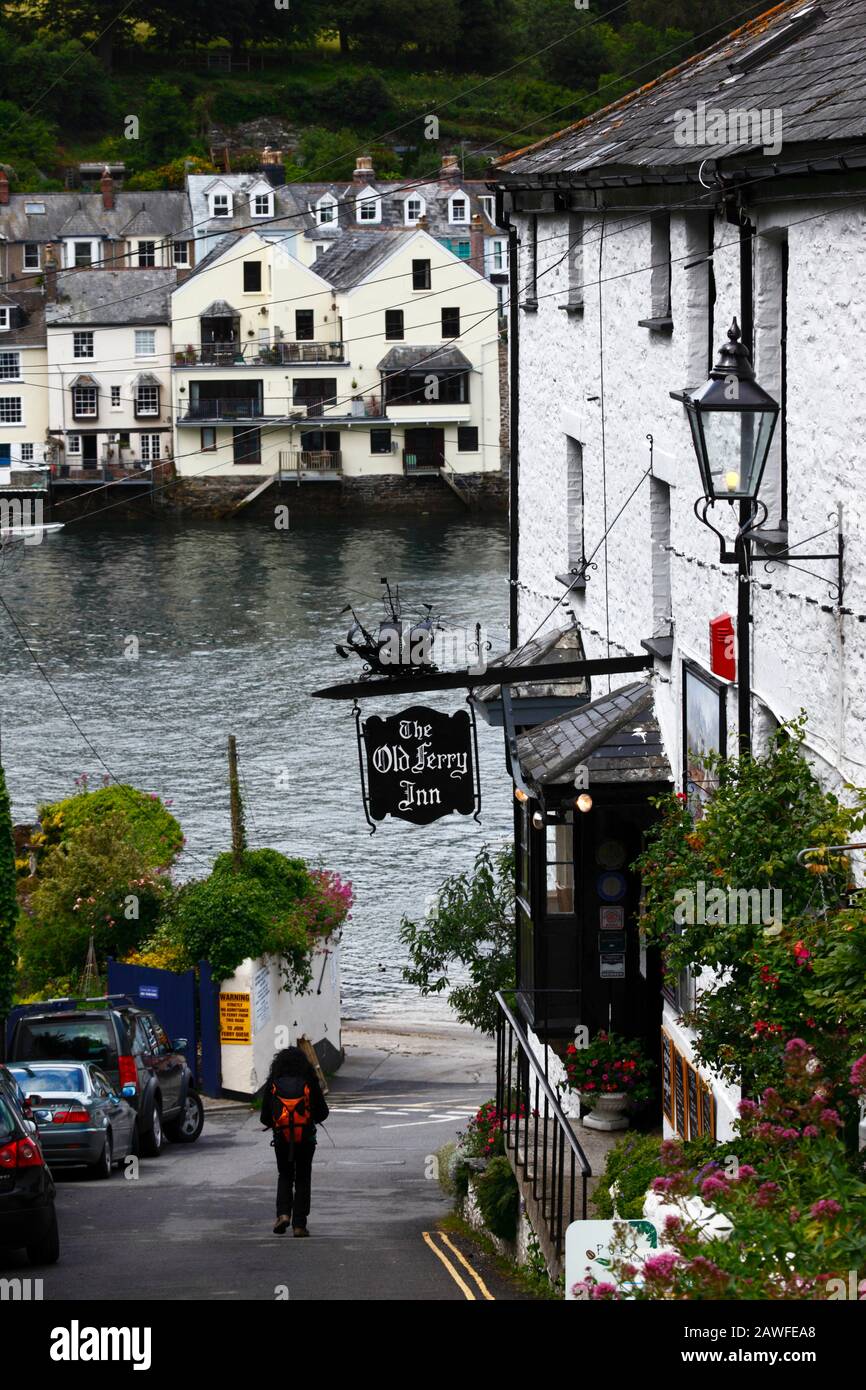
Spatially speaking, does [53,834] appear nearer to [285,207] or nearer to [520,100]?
[285,207]

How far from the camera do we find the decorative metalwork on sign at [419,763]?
17.6 metres

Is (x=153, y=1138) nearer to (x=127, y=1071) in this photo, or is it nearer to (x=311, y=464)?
(x=127, y=1071)

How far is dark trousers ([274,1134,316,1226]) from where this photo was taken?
15383 millimetres

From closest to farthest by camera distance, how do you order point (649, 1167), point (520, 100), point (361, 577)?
point (649, 1167) < point (361, 577) < point (520, 100)

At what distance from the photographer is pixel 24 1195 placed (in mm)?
13742

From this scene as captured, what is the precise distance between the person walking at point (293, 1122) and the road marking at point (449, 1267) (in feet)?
3.18

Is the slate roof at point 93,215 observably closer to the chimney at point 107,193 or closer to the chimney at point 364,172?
the chimney at point 107,193

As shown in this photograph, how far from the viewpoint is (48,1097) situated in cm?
1883

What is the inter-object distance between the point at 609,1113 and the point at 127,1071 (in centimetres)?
678

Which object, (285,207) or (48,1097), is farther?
(285,207)

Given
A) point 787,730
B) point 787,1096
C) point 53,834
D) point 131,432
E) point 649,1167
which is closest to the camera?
point 787,1096

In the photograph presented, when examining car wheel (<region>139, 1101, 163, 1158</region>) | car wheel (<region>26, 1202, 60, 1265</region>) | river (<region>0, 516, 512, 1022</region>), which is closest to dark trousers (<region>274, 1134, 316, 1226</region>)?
car wheel (<region>26, 1202, 60, 1265</region>)
